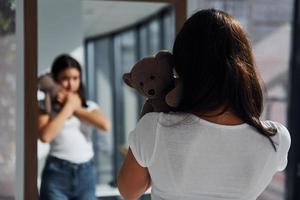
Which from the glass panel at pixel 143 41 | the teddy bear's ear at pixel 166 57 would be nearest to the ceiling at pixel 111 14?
the glass panel at pixel 143 41

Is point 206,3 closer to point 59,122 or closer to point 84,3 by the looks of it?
point 84,3

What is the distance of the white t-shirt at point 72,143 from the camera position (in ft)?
5.75

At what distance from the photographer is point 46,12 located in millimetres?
1578

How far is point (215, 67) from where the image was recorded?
2.77ft

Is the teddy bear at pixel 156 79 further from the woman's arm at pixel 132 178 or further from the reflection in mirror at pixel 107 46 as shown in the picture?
the reflection in mirror at pixel 107 46

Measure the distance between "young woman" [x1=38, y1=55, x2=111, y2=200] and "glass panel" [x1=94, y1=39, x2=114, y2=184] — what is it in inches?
34.5

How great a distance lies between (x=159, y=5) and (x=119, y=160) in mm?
1709

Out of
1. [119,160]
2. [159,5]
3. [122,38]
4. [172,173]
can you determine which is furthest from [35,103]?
[122,38]

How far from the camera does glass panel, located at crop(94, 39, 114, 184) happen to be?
9.66 ft

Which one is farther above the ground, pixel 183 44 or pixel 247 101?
pixel 183 44

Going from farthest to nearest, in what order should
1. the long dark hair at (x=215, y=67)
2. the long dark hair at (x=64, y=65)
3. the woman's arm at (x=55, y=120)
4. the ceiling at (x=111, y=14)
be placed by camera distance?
the ceiling at (x=111, y=14)
the long dark hair at (x=64, y=65)
the woman's arm at (x=55, y=120)
the long dark hair at (x=215, y=67)

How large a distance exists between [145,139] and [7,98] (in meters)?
0.81

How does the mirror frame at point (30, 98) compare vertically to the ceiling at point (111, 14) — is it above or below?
below

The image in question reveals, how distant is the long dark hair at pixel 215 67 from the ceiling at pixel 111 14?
840mm
